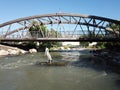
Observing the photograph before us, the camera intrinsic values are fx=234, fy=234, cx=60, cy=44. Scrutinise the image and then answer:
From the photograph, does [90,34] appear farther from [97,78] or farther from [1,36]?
[97,78]

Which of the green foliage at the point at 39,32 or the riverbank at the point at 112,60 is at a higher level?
the green foliage at the point at 39,32

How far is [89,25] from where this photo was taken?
246 ft

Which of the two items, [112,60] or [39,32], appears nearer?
[112,60]

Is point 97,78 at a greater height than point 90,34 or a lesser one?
lesser

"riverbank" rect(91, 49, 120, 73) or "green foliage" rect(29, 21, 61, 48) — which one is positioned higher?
"green foliage" rect(29, 21, 61, 48)

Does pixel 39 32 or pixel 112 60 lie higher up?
pixel 39 32

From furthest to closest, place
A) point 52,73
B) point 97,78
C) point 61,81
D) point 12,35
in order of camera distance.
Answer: point 12,35 → point 52,73 → point 97,78 → point 61,81

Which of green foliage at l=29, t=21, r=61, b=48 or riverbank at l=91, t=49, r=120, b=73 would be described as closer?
riverbank at l=91, t=49, r=120, b=73

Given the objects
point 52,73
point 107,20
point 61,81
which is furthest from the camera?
point 107,20

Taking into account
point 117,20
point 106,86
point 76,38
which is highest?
point 117,20

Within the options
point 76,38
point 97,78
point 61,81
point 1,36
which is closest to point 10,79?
point 61,81

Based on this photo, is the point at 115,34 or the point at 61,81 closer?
the point at 61,81

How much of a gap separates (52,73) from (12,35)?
5331 centimetres

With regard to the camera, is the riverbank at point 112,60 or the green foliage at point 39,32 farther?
the green foliage at point 39,32
